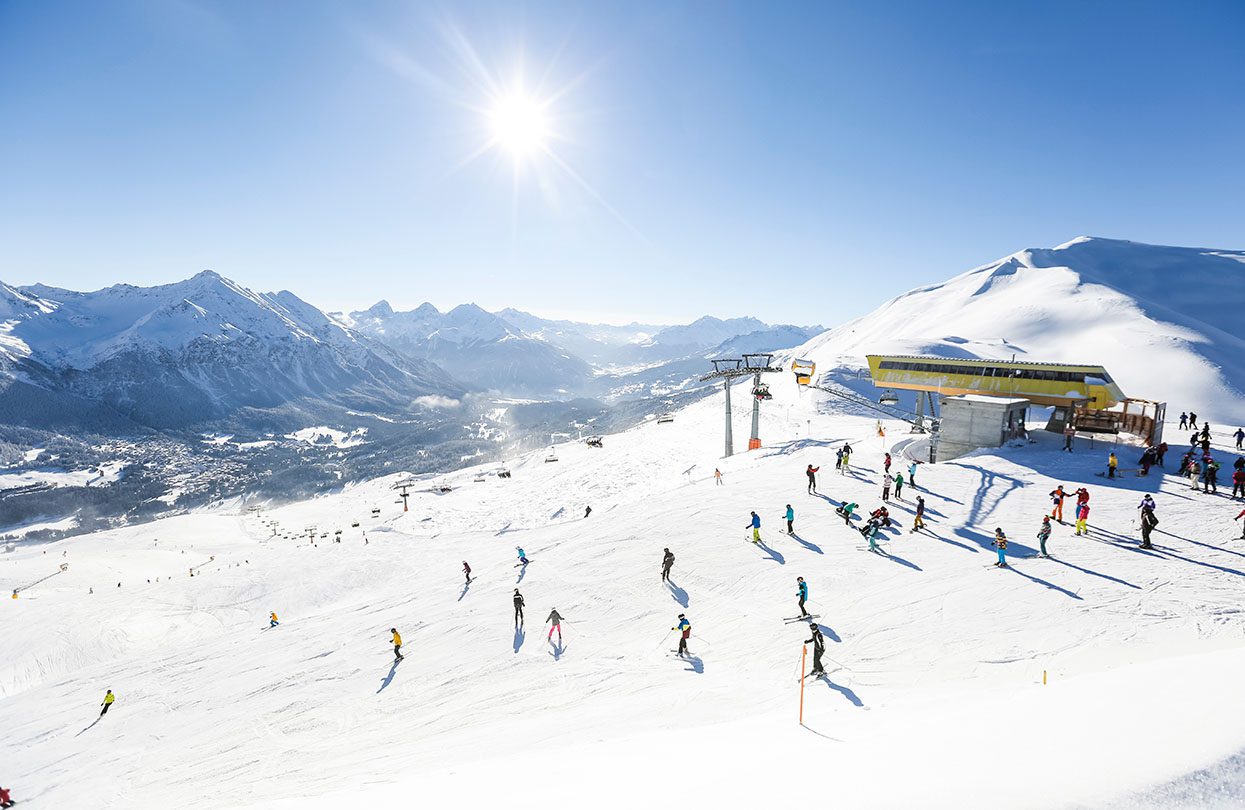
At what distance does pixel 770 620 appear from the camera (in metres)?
18.9

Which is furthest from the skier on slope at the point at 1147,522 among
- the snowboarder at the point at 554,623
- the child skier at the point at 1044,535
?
the snowboarder at the point at 554,623

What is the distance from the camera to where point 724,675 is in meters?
16.2

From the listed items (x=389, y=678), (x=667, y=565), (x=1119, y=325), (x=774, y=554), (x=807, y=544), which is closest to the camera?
(x=389, y=678)

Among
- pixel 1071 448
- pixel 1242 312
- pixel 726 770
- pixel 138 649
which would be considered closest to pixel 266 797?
pixel 726 770

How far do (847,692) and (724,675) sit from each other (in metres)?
3.67

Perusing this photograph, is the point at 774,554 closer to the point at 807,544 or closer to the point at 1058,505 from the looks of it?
the point at 807,544

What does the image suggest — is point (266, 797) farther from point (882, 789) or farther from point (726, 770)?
point (882, 789)

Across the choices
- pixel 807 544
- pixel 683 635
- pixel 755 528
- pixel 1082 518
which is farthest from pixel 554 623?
pixel 1082 518

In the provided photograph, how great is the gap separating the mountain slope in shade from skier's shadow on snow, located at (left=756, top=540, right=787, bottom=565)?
81.0 meters

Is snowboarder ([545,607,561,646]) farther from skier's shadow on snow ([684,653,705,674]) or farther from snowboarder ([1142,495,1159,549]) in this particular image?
snowboarder ([1142,495,1159,549])

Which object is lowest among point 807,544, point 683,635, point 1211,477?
point 683,635

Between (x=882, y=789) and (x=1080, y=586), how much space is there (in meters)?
17.1

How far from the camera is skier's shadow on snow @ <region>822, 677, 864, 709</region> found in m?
13.5

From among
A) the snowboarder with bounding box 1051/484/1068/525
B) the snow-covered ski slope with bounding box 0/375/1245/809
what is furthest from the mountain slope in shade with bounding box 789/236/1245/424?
the snow-covered ski slope with bounding box 0/375/1245/809
